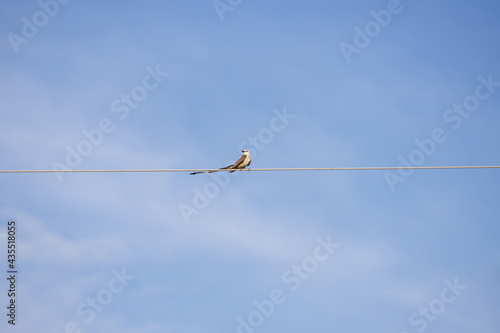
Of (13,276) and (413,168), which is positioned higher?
(13,276)

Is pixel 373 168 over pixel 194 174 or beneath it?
beneath

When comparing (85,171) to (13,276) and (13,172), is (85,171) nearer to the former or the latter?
(13,172)

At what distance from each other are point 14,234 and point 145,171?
5136mm

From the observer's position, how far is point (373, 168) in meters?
9.47

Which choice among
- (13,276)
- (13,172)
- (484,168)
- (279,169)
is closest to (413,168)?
(484,168)

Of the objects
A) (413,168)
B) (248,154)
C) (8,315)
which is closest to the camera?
(413,168)

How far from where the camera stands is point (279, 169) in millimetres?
9766

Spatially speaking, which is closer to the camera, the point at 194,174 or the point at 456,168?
the point at 456,168

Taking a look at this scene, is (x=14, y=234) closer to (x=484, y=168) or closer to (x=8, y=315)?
(x=8, y=315)

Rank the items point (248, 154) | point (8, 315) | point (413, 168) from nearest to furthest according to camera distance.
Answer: point (413, 168), point (8, 315), point (248, 154)

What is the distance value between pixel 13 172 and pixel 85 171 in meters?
1.28

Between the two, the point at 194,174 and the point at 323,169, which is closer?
the point at 323,169

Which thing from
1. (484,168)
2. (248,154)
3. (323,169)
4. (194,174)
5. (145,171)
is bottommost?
(484,168)

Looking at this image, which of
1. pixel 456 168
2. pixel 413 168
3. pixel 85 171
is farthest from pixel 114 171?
pixel 456 168
